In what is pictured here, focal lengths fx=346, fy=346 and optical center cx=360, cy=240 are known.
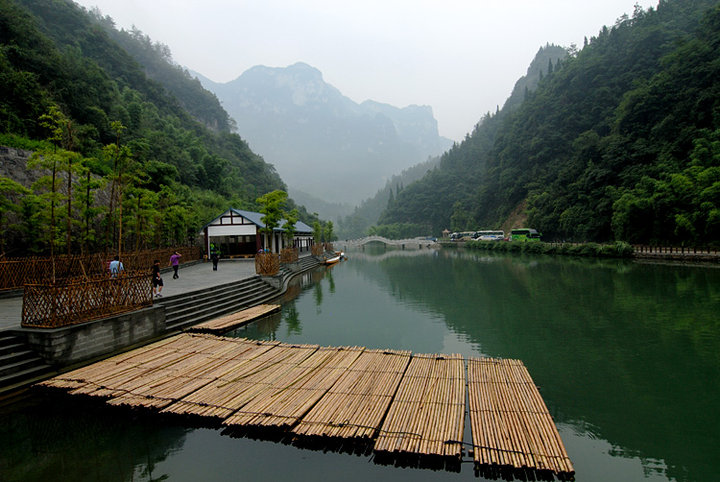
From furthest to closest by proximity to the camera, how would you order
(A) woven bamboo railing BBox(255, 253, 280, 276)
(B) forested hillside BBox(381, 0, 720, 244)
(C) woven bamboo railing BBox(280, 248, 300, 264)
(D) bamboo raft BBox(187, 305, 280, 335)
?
(B) forested hillside BBox(381, 0, 720, 244)
(C) woven bamboo railing BBox(280, 248, 300, 264)
(A) woven bamboo railing BBox(255, 253, 280, 276)
(D) bamboo raft BBox(187, 305, 280, 335)

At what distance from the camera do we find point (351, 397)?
5859mm

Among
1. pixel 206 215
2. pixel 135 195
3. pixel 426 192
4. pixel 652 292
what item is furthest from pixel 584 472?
pixel 426 192

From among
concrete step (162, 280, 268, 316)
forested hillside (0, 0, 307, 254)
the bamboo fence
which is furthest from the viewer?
forested hillside (0, 0, 307, 254)

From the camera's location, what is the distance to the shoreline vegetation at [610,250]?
89.4 ft

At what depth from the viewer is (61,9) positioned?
55.4m

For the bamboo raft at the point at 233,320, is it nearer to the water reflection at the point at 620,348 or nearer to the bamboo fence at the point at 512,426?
the water reflection at the point at 620,348

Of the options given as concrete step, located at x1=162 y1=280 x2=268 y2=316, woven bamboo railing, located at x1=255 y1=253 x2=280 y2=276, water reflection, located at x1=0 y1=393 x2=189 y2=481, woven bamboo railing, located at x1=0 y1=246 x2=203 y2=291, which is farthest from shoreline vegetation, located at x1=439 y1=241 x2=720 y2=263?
woven bamboo railing, located at x1=0 y1=246 x2=203 y2=291

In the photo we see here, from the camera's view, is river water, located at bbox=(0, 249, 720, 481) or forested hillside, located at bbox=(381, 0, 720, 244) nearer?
river water, located at bbox=(0, 249, 720, 481)

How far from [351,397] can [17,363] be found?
658 cm

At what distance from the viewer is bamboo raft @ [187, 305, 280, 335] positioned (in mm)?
10391

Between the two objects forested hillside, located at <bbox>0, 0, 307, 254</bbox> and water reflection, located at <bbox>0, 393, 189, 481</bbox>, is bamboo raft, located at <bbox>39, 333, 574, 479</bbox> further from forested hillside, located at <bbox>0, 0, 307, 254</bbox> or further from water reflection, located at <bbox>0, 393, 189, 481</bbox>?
forested hillside, located at <bbox>0, 0, 307, 254</bbox>

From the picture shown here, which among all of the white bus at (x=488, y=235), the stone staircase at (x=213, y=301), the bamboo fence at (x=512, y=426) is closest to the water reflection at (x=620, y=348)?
the bamboo fence at (x=512, y=426)

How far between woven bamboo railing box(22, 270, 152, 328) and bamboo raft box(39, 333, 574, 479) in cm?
137

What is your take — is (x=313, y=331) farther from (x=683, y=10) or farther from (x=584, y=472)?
(x=683, y=10)
